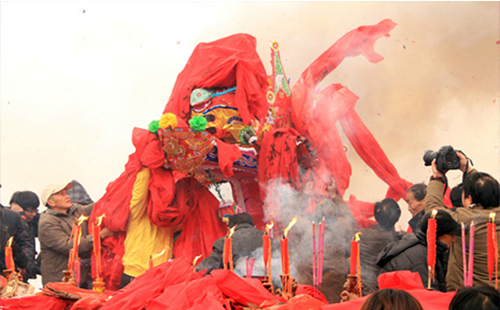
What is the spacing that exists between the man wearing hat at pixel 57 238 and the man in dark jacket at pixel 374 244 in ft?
7.65

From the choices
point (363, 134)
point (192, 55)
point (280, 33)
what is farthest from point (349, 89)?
point (192, 55)

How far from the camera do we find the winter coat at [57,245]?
4.72 metres

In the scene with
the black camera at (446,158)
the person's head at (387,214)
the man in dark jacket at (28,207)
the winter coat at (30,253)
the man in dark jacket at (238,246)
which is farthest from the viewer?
the man in dark jacket at (28,207)

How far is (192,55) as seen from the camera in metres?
5.20

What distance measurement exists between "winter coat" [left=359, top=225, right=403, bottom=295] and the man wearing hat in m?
2.33

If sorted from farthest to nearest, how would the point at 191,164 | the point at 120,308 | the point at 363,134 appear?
the point at 363,134
the point at 191,164
the point at 120,308

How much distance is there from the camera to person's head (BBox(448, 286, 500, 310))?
1448 mm

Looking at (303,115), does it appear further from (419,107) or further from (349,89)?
(419,107)

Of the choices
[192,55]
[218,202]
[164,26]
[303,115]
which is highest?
[164,26]

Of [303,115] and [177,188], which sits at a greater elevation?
[303,115]

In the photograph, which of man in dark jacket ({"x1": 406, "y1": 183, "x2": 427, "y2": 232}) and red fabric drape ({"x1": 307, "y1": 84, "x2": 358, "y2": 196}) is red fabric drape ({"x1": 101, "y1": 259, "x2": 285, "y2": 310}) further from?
red fabric drape ({"x1": 307, "y1": 84, "x2": 358, "y2": 196})

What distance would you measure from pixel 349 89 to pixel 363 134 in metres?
0.46

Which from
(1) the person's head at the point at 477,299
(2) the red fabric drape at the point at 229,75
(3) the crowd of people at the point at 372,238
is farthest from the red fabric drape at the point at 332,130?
(1) the person's head at the point at 477,299

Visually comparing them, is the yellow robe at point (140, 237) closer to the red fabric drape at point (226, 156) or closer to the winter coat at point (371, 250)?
the red fabric drape at point (226, 156)
